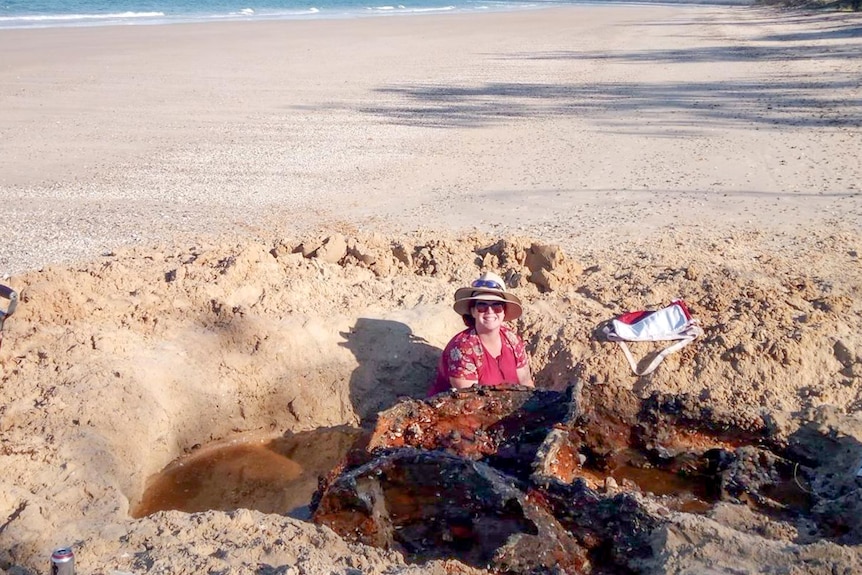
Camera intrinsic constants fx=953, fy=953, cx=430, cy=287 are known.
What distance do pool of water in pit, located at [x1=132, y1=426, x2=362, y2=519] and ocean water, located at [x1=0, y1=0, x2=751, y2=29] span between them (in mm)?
28901

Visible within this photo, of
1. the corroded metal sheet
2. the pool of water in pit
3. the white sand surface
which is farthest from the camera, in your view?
the white sand surface

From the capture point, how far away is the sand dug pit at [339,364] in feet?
12.8

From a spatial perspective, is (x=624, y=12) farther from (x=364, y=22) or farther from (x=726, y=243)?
(x=726, y=243)

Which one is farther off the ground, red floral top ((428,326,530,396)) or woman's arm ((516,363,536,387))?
red floral top ((428,326,530,396))

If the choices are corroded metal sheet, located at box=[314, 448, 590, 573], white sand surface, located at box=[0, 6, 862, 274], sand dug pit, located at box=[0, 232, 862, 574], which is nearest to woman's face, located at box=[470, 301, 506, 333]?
sand dug pit, located at box=[0, 232, 862, 574]

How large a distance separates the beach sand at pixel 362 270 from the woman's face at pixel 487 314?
0.67 m

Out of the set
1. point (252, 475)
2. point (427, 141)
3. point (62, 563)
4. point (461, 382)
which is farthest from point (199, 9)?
point (62, 563)

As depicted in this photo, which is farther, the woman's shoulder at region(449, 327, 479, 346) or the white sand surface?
the white sand surface

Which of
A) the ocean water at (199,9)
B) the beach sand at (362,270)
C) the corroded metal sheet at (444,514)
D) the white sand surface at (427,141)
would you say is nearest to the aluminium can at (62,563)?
the beach sand at (362,270)

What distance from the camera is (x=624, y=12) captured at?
4072cm

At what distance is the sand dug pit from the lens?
3.91 meters

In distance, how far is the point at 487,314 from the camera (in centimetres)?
549

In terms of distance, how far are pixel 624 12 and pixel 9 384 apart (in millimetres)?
39089

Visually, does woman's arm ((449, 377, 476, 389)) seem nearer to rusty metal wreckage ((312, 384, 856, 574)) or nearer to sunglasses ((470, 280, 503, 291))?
rusty metal wreckage ((312, 384, 856, 574))
